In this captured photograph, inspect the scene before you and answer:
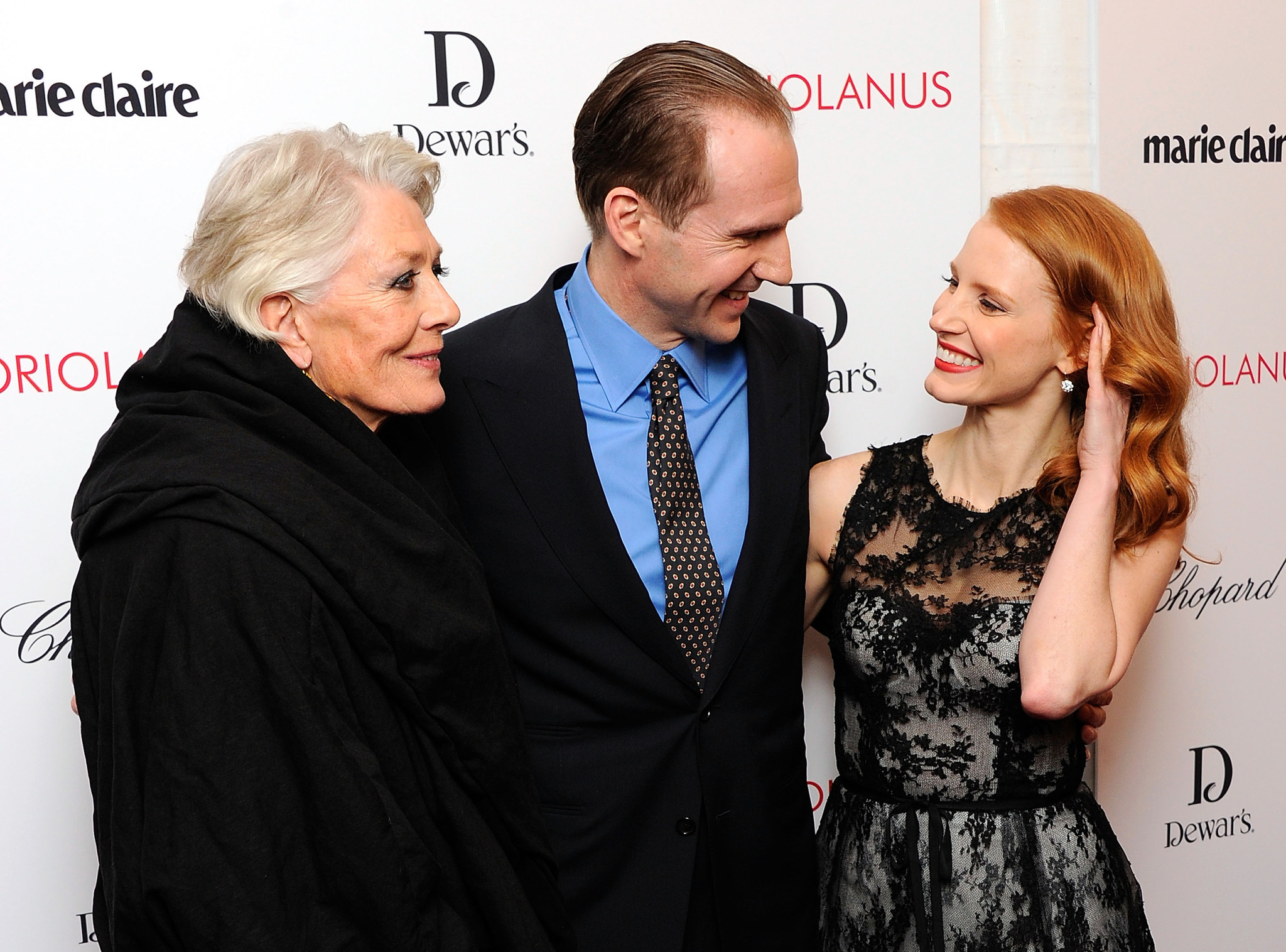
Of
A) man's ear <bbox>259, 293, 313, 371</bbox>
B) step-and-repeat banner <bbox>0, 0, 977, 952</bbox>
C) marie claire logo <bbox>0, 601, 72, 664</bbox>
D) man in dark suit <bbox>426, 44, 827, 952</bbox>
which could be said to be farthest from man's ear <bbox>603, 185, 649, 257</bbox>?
marie claire logo <bbox>0, 601, 72, 664</bbox>

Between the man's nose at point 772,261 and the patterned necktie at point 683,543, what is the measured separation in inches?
9.0

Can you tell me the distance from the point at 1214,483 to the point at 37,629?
2.33m

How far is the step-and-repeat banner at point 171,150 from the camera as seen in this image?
1.77 meters

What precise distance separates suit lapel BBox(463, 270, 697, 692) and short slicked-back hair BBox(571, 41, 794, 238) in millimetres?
240

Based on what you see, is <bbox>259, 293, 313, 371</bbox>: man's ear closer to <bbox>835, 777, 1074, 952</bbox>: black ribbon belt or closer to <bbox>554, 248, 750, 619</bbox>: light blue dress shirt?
<bbox>554, 248, 750, 619</bbox>: light blue dress shirt

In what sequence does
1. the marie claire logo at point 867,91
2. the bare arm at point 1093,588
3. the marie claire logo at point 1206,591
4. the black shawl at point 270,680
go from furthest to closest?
the marie claire logo at point 1206,591
the marie claire logo at point 867,91
the bare arm at point 1093,588
the black shawl at point 270,680

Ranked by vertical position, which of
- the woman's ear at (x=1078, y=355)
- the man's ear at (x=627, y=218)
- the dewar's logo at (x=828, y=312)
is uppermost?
the man's ear at (x=627, y=218)

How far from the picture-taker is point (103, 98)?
1.77 meters

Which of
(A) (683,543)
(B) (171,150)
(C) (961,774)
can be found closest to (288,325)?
(A) (683,543)

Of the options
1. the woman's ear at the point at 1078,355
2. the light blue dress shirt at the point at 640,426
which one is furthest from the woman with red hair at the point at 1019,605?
the light blue dress shirt at the point at 640,426

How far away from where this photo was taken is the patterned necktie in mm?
1586

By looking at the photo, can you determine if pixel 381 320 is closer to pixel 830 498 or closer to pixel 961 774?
pixel 830 498

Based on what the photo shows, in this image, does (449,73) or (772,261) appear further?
(449,73)

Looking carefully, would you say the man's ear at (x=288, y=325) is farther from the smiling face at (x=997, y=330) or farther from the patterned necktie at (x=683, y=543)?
the smiling face at (x=997, y=330)
